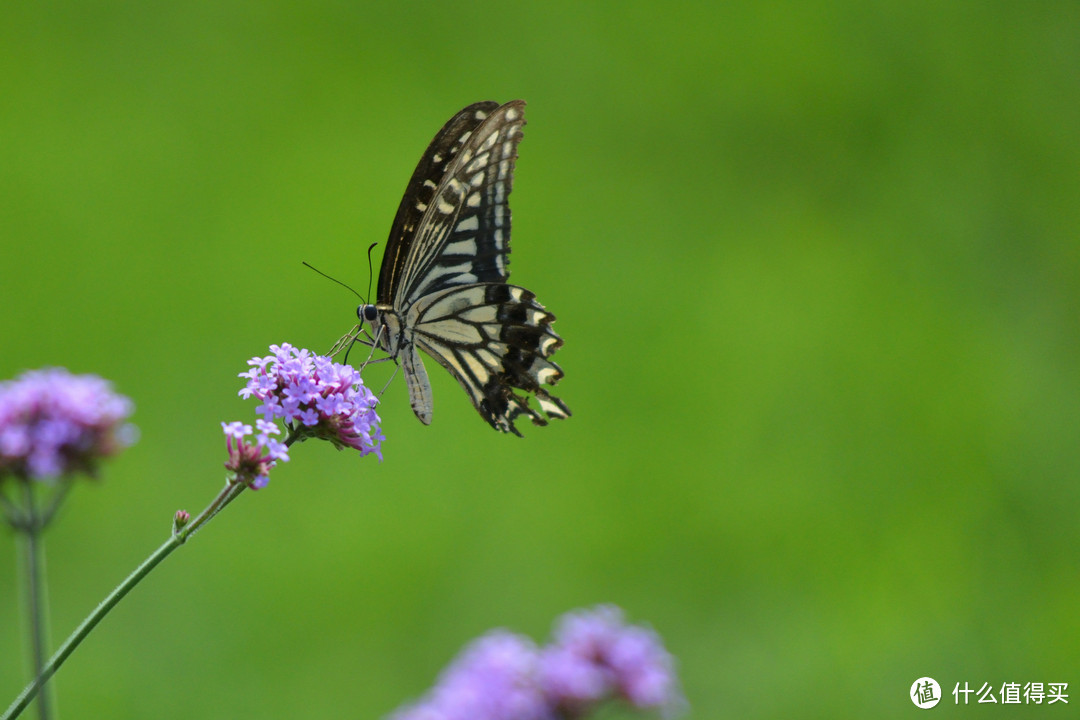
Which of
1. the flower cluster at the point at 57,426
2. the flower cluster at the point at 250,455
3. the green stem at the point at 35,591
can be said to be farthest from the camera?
the flower cluster at the point at 250,455

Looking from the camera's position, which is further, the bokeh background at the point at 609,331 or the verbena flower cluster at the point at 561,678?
the bokeh background at the point at 609,331

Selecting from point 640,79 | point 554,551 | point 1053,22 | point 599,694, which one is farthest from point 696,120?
point 599,694

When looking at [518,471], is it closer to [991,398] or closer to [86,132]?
[991,398]

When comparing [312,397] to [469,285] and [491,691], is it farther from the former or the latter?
[469,285]

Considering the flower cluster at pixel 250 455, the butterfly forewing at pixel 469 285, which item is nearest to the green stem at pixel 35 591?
the flower cluster at pixel 250 455

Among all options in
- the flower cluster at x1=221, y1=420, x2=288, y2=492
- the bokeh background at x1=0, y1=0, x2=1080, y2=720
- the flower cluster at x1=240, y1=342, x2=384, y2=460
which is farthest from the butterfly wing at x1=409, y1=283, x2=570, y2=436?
the bokeh background at x1=0, y1=0, x2=1080, y2=720

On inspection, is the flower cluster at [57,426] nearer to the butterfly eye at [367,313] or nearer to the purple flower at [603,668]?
the purple flower at [603,668]

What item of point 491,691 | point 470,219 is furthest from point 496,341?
point 491,691

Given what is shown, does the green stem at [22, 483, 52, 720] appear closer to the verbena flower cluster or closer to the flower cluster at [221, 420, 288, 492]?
the flower cluster at [221, 420, 288, 492]
